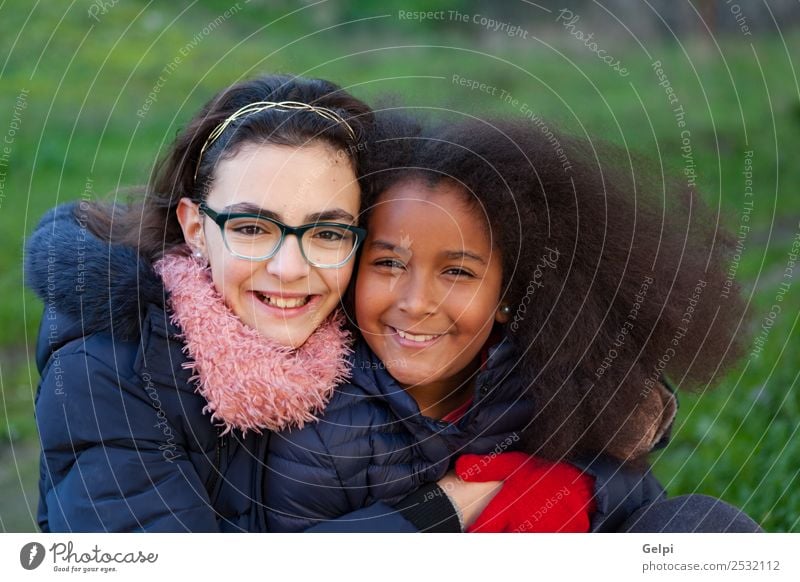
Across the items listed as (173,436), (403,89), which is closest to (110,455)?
(173,436)

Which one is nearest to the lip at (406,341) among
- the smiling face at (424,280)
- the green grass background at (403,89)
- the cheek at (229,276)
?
the smiling face at (424,280)

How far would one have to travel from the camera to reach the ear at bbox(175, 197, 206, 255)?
208cm

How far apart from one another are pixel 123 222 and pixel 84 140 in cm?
280

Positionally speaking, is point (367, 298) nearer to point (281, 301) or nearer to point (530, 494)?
point (281, 301)

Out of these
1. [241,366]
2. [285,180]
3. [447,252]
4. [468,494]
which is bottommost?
[468,494]

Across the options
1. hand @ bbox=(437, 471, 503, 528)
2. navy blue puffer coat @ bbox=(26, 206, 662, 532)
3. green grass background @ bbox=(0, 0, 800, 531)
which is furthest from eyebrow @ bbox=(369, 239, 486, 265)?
green grass background @ bbox=(0, 0, 800, 531)

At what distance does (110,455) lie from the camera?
1.90m

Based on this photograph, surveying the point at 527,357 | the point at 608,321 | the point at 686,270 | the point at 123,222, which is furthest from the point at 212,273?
the point at 686,270

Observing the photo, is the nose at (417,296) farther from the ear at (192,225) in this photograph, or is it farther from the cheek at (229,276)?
the ear at (192,225)

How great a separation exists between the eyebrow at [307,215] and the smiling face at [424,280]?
99mm

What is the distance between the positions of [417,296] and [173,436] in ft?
1.87

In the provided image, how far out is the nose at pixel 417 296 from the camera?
2035 millimetres

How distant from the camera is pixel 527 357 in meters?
2.14
